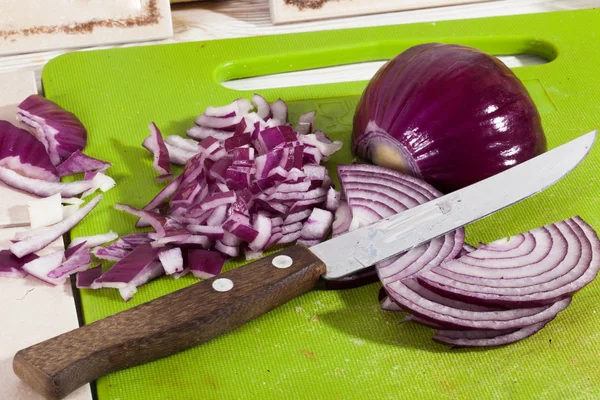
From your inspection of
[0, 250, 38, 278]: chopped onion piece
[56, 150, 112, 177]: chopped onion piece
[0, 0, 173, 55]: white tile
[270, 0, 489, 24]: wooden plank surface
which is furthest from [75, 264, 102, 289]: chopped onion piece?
[270, 0, 489, 24]: wooden plank surface

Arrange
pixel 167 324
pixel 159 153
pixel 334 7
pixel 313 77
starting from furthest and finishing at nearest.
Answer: pixel 334 7, pixel 313 77, pixel 159 153, pixel 167 324

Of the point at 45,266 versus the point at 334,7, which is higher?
the point at 334,7

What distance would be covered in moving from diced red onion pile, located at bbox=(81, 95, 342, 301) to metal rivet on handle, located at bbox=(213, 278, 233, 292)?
0.46 ft

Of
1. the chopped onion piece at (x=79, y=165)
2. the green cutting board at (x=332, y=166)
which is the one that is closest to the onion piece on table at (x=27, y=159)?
the chopped onion piece at (x=79, y=165)

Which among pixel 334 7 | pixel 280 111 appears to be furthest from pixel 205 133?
pixel 334 7

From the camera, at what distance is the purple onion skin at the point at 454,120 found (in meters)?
1.72

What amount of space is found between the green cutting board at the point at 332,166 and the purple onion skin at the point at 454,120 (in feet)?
0.45

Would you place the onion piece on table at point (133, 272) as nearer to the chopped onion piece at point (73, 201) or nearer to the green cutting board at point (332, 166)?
the green cutting board at point (332, 166)

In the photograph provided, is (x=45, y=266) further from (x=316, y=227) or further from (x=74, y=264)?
(x=316, y=227)

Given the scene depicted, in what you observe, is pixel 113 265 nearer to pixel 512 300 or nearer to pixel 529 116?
pixel 512 300

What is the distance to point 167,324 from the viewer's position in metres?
1.41

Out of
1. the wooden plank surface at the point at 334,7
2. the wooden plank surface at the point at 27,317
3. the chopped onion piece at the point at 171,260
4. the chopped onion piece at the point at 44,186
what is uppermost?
the wooden plank surface at the point at 334,7

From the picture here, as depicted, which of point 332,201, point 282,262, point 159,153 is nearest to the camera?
point 282,262

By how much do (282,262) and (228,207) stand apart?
0.72 feet
